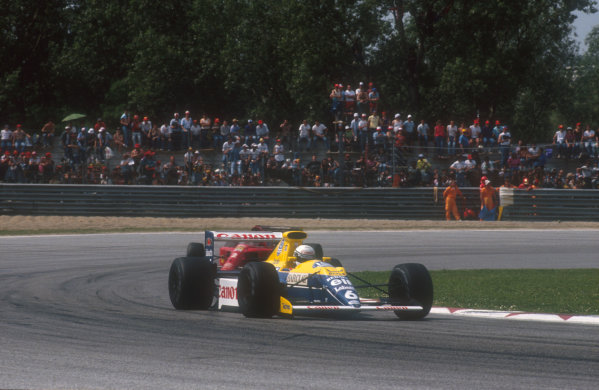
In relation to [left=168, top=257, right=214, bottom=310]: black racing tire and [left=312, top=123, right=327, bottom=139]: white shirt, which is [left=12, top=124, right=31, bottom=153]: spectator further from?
[left=168, top=257, right=214, bottom=310]: black racing tire

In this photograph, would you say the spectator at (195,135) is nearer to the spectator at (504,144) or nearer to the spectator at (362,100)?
the spectator at (362,100)

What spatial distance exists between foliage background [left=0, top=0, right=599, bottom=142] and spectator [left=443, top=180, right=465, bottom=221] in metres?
10.2

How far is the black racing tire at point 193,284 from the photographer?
1127cm

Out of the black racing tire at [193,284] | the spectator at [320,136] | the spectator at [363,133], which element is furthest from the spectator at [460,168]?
the black racing tire at [193,284]

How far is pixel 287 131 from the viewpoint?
30.8 meters

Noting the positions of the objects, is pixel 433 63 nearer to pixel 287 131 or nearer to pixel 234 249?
pixel 287 131

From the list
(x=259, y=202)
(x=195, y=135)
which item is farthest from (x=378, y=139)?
(x=195, y=135)

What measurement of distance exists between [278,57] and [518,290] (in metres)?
31.0

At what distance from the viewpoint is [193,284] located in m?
11.3

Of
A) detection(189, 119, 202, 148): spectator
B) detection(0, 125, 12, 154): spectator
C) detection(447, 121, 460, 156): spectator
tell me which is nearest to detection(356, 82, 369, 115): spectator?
detection(447, 121, 460, 156): spectator

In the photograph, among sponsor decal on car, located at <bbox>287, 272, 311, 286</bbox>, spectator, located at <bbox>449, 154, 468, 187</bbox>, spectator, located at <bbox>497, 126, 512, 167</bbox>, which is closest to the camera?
sponsor decal on car, located at <bbox>287, 272, 311, 286</bbox>

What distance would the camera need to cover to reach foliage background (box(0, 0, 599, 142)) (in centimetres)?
3847

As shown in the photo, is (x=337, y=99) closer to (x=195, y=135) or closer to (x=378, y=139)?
(x=378, y=139)

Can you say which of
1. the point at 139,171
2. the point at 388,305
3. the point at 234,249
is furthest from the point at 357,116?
the point at 388,305
